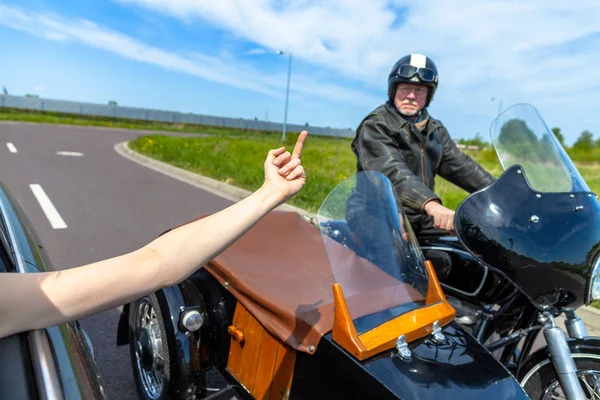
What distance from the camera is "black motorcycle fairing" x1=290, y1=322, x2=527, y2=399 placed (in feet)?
4.61

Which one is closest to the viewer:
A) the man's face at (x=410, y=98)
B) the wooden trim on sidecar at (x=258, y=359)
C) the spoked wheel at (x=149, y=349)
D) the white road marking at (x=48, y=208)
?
the wooden trim on sidecar at (x=258, y=359)

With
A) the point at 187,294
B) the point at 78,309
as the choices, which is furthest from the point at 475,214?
the point at 78,309

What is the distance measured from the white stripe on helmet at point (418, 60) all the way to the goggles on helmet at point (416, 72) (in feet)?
0.10

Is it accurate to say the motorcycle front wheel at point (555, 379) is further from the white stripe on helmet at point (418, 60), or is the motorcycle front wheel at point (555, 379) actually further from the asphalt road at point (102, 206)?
the asphalt road at point (102, 206)

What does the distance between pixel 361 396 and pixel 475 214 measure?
95 cm

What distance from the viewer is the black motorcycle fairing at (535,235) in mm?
1789

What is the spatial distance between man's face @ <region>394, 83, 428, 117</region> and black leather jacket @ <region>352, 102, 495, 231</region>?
61 millimetres

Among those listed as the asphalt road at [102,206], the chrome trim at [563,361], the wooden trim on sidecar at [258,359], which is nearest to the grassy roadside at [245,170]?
the asphalt road at [102,206]

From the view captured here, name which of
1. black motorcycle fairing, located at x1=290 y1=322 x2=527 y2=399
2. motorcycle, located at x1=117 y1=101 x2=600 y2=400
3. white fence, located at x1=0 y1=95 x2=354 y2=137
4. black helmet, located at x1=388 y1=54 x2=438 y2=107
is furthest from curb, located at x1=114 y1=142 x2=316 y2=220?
white fence, located at x1=0 y1=95 x2=354 y2=137

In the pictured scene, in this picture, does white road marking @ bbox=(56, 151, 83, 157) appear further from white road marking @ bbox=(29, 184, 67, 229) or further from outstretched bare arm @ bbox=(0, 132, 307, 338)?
outstretched bare arm @ bbox=(0, 132, 307, 338)

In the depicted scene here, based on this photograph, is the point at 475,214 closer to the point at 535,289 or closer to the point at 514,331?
the point at 535,289

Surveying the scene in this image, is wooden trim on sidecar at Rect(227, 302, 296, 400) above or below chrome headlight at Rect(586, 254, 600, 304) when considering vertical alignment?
below

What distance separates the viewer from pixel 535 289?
185 cm

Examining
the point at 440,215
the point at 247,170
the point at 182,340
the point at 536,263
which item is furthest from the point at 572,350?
the point at 247,170
